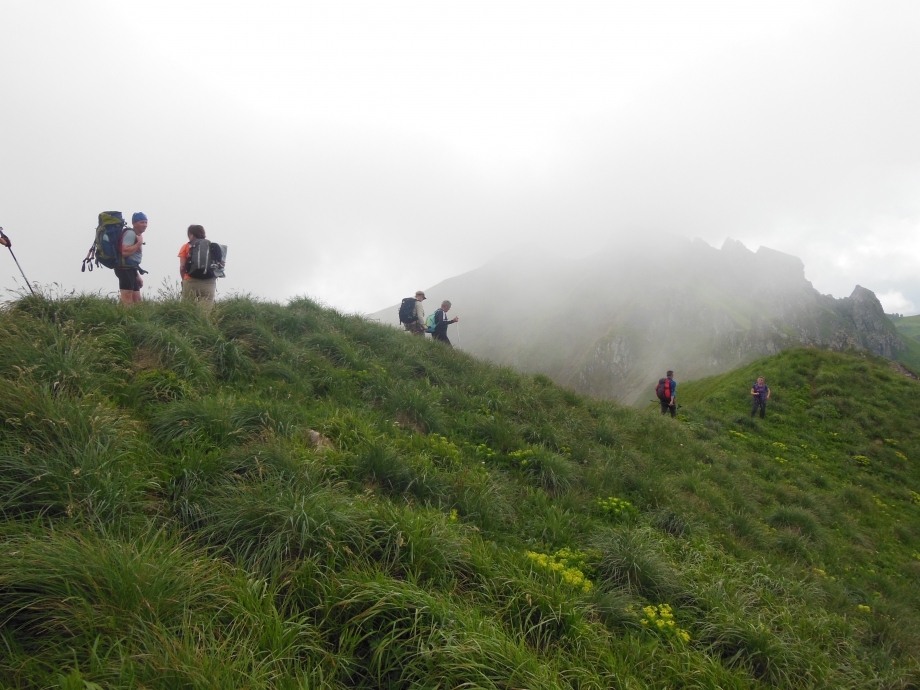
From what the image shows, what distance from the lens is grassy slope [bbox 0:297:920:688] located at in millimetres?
2406

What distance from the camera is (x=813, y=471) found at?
1319 cm

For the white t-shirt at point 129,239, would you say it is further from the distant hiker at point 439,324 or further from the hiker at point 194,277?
the distant hiker at point 439,324

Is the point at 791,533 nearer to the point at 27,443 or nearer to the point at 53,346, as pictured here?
the point at 27,443

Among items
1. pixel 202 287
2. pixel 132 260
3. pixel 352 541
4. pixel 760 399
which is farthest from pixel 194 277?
pixel 760 399

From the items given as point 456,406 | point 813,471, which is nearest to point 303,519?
point 456,406

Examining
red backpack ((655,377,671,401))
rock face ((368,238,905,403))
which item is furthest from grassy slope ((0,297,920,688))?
rock face ((368,238,905,403))

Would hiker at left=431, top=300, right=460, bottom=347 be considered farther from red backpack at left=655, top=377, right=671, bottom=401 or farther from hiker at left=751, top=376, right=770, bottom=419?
hiker at left=751, top=376, right=770, bottom=419

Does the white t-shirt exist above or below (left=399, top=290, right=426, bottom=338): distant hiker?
above

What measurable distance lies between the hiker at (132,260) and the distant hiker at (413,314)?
23.8ft

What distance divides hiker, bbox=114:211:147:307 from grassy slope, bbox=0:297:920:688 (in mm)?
1692

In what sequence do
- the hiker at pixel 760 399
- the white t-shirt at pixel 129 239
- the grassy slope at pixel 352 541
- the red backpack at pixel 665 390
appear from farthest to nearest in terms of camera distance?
the hiker at pixel 760 399 → the red backpack at pixel 665 390 → the white t-shirt at pixel 129 239 → the grassy slope at pixel 352 541

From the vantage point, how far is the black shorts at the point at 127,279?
8375mm

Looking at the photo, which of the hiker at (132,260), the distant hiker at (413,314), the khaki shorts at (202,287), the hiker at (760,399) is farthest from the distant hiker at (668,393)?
the hiker at (132,260)

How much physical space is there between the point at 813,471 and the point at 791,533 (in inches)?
286
